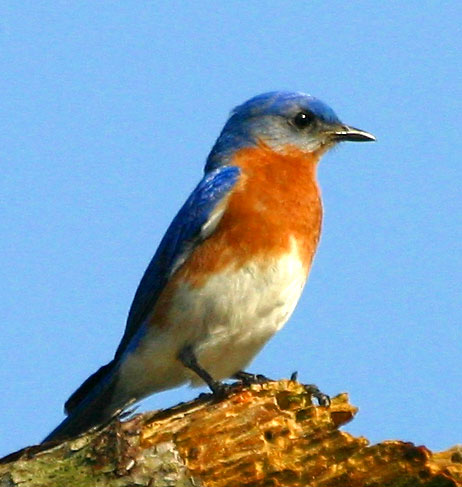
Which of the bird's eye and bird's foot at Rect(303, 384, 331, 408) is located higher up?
the bird's eye

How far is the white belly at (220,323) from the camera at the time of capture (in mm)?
9727

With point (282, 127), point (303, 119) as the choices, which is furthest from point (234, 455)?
point (303, 119)

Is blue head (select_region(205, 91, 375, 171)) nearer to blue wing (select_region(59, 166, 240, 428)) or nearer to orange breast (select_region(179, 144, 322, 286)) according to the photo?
orange breast (select_region(179, 144, 322, 286))

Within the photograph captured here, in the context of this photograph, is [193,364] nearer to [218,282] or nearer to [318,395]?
[218,282]

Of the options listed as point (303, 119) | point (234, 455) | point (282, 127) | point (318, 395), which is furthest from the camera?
point (303, 119)

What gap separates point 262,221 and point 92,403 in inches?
90.5

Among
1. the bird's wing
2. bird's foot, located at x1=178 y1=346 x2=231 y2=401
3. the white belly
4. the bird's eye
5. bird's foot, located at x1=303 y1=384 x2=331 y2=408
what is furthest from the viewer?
the bird's eye

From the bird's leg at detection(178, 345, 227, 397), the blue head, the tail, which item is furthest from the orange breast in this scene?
the tail

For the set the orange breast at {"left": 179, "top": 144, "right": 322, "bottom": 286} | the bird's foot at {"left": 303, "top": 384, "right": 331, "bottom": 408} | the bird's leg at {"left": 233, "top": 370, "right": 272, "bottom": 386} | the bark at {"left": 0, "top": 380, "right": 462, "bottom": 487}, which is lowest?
the bark at {"left": 0, "top": 380, "right": 462, "bottom": 487}

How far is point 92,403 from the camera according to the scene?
10.5 m

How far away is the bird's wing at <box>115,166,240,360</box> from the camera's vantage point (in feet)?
33.3

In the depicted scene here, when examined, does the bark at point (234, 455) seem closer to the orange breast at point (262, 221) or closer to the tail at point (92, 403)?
the orange breast at point (262, 221)

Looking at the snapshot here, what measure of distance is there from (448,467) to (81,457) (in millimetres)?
2465

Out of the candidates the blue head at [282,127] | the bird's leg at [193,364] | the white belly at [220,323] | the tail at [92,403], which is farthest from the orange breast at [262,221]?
the tail at [92,403]
